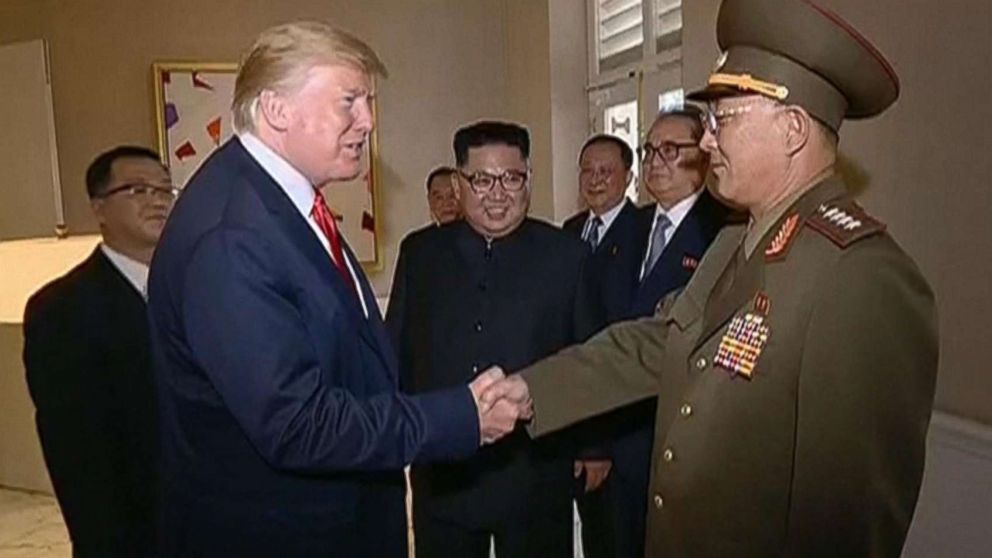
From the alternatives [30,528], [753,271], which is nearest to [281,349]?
[753,271]

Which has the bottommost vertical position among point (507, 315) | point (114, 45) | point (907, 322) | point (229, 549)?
point (229, 549)

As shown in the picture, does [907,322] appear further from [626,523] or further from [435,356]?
[626,523]

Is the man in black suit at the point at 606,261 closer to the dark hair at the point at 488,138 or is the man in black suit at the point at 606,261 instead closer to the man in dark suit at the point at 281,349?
the dark hair at the point at 488,138

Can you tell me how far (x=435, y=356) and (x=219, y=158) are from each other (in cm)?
96

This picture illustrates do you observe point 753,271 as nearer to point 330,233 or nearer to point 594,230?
point 330,233

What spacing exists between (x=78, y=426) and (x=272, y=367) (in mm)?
973

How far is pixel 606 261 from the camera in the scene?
2.80 metres

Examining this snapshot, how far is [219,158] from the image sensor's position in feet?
4.44

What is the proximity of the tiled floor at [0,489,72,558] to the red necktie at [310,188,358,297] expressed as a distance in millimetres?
2886

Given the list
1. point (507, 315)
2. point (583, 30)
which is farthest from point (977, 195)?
point (583, 30)

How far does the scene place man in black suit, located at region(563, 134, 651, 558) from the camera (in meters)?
2.44

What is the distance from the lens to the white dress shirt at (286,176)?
52.9 inches

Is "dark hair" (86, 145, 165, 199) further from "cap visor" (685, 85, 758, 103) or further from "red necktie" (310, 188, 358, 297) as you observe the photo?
"cap visor" (685, 85, 758, 103)

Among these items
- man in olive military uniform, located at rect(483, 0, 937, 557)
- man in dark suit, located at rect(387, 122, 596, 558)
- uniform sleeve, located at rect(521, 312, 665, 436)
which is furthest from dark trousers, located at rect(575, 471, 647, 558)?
man in olive military uniform, located at rect(483, 0, 937, 557)
